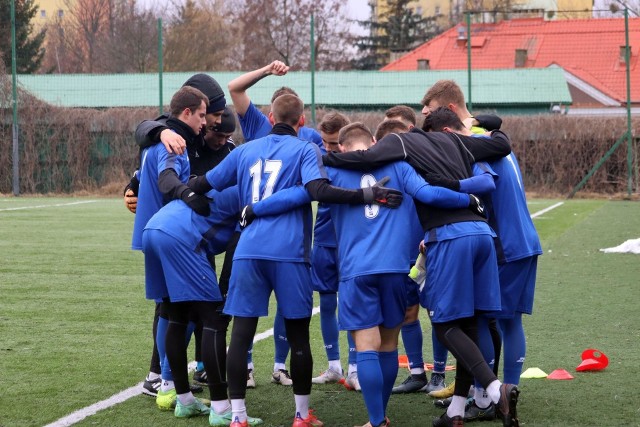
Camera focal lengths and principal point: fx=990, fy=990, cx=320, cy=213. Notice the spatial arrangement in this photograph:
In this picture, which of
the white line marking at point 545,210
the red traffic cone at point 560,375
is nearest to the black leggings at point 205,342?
the red traffic cone at point 560,375

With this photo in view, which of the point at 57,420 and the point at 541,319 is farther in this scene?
the point at 541,319

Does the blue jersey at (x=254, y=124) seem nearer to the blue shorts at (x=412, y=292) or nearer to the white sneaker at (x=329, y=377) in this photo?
the blue shorts at (x=412, y=292)

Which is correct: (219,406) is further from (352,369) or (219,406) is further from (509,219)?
(509,219)

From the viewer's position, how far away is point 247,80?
19.4 ft

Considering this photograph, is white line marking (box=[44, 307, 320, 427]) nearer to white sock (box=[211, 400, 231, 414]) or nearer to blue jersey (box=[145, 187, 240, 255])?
white sock (box=[211, 400, 231, 414])

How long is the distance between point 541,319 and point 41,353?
409 centimetres

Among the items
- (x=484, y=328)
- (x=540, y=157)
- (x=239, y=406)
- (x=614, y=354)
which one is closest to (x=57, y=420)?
(x=239, y=406)

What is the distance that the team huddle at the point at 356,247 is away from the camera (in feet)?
16.6

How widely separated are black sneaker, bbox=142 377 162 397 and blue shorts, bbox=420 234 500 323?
71.9 inches

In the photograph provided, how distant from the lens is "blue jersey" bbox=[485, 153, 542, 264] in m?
5.42

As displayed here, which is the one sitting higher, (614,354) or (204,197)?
(204,197)

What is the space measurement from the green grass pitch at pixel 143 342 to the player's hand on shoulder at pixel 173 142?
1.48 metres

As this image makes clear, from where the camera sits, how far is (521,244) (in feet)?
17.8

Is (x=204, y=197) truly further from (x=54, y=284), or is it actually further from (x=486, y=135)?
(x=54, y=284)
